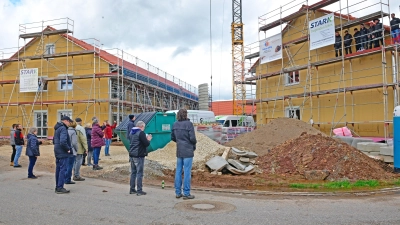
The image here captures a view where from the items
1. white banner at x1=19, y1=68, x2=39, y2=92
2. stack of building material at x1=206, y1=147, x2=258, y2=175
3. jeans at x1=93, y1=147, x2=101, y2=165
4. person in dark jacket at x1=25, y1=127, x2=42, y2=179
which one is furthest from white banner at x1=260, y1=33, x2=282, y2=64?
white banner at x1=19, y1=68, x2=39, y2=92

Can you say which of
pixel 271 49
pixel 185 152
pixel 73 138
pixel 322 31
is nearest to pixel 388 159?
pixel 185 152

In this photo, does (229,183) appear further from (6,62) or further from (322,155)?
(6,62)

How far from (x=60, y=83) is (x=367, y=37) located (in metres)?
21.3

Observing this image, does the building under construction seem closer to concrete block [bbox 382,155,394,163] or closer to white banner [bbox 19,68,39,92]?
white banner [bbox 19,68,39,92]

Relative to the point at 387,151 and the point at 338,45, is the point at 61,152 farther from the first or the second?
the point at 338,45

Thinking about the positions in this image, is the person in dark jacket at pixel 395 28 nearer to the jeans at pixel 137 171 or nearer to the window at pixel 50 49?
the jeans at pixel 137 171

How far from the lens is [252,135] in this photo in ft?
56.9

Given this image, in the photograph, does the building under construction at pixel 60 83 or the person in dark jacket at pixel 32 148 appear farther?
the building under construction at pixel 60 83

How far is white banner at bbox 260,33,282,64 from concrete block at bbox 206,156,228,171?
1266 centimetres

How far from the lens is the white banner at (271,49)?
22862 millimetres

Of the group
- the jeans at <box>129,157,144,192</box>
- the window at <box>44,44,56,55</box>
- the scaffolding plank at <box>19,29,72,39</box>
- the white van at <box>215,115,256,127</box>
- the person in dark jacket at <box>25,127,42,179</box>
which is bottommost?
the jeans at <box>129,157,144,192</box>

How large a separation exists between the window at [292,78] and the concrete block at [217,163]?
12.1m

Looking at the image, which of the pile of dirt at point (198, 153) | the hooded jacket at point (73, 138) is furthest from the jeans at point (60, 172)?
the pile of dirt at point (198, 153)

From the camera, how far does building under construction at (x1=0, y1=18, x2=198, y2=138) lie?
25.8m
